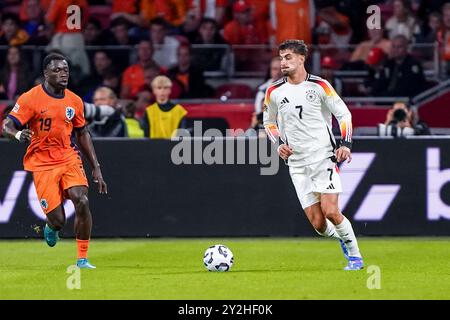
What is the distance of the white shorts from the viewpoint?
38.3 ft

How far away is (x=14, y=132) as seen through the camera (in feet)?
39.0

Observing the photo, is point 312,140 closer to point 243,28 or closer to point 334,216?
point 334,216

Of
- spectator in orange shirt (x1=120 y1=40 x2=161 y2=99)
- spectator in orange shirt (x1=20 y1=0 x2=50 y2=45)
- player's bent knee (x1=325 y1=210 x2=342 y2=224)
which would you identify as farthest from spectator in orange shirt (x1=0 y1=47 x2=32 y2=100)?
player's bent knee (x1=325 y1=210 x2=342 y2=224)

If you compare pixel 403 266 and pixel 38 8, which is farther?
pixel 38 8

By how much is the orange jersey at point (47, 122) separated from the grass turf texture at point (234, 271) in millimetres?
1142

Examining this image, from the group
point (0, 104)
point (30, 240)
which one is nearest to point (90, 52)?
point (0, 104)

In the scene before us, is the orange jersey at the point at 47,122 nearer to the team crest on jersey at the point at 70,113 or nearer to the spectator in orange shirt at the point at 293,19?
the team crest on jersey at the point at 70,113

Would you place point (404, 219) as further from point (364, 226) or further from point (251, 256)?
point (251, 256)

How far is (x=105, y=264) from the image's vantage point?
12.9 metres

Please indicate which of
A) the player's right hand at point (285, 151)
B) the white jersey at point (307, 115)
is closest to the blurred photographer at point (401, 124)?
the white jersey at point (307, 115)

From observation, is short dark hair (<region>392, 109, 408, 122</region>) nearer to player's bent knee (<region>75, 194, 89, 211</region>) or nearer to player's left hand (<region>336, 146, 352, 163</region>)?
player's left hand (<region>336, 146, 352, 163</region>)

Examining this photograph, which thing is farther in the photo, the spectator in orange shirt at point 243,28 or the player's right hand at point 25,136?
the spectator in orange shirt at point 243,28

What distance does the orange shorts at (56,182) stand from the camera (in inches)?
476

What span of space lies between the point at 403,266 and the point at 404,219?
334 cm
